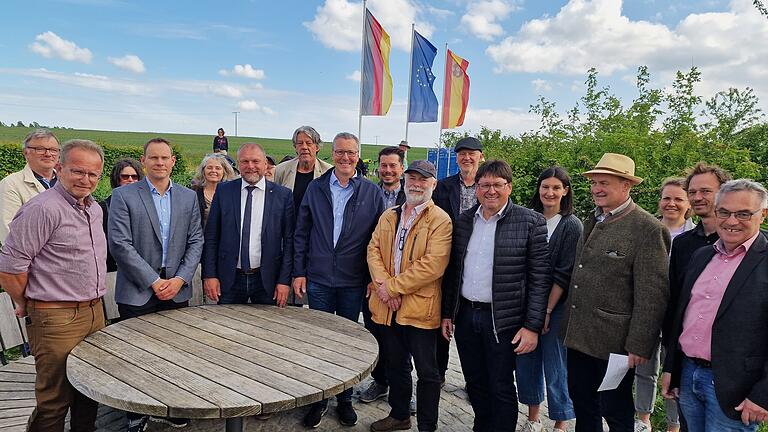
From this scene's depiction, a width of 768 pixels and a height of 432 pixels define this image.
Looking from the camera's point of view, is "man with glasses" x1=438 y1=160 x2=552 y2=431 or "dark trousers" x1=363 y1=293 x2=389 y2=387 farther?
"dark trousers" x1=363 y1=293 x2=389 y2=387

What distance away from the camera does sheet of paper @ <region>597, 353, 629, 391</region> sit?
2604 millimetres

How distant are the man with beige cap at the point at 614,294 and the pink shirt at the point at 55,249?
9.56ft

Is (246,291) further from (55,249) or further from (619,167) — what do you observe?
(619,167)

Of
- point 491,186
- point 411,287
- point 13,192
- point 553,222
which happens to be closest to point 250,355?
point 411,287

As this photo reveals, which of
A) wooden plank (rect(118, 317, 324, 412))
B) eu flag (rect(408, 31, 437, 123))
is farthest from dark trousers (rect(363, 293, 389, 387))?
eu flag (rect(408, 31, 437, 123))

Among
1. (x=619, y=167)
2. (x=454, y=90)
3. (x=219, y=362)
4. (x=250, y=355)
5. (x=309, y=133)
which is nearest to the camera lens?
(x=219, y=362)

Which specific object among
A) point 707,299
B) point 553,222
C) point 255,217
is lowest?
point 707,299

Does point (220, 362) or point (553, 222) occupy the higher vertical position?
point (553, 222)

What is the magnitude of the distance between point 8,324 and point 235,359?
6.62 ft

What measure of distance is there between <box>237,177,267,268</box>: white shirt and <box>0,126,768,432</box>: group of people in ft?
0.05

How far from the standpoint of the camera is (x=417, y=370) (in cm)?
337

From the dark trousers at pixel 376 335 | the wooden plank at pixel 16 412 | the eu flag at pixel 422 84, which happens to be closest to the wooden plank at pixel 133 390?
the wooden plank at pixel 16 412

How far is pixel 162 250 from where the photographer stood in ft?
11.1

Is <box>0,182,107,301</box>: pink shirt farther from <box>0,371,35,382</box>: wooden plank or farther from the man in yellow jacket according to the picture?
the man in yellow jacket
